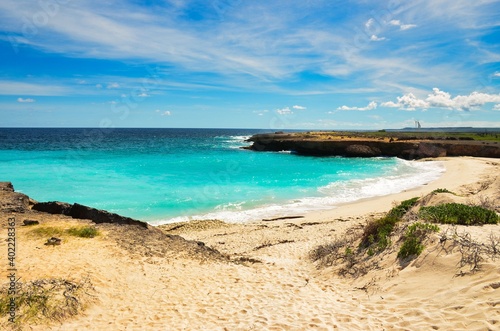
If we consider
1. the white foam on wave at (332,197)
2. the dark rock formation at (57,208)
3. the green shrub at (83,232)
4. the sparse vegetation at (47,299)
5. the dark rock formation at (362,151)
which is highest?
the dark rock formation at (362,151)

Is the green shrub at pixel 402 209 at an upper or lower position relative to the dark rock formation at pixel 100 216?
upper

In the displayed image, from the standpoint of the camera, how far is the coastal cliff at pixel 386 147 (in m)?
49.7

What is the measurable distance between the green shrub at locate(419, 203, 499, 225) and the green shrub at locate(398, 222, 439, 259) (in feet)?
4.13

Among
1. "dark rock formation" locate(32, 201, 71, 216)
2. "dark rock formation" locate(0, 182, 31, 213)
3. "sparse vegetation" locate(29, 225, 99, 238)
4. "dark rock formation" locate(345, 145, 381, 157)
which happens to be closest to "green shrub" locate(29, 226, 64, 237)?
"sparse vegetation" locate(29, 225, 99, 238)

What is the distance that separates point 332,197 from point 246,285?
57.6 feet

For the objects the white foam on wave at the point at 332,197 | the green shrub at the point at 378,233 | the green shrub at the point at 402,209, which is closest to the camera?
the green shrub at the point at 378,233

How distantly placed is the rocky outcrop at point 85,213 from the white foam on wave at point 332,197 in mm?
5588

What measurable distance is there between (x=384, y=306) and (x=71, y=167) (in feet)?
146

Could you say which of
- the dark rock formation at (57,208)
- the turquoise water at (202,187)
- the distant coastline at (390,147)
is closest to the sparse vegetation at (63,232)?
the dark rock formation at (57,208)

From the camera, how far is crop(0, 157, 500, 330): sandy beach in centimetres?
623

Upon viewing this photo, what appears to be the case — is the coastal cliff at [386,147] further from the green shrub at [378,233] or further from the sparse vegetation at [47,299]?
the sparse vegetation at [47,299]

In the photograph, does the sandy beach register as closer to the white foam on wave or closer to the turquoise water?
the white foam on wave

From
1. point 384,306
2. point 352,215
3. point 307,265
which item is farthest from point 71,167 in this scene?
point 384,306

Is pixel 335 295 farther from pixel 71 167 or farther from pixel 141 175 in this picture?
pixel 71 167
